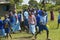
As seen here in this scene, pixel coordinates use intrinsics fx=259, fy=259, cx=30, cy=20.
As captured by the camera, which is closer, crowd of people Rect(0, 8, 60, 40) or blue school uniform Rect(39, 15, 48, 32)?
blue school uniform Rect(39, 15, 48, 32)

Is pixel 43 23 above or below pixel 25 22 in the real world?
above

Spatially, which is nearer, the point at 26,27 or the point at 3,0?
the point at 26,27

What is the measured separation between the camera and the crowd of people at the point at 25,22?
535 inches

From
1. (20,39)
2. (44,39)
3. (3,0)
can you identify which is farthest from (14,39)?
(3,0)

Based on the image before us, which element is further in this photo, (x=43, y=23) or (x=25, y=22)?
(x=25, y=22)

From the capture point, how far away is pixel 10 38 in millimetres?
15562

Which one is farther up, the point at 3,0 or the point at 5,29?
the point at 5,29

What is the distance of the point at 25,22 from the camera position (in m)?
17.1

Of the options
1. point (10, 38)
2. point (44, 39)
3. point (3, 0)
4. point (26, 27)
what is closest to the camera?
point (44, 39)

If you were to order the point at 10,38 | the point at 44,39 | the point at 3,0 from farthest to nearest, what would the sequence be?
the point at 3,0
the point at 10,38
the point at 44,39

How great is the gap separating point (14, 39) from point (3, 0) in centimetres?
3497

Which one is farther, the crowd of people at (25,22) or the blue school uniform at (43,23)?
the crowd of people at (25,22)

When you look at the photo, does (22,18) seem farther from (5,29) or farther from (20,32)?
(5,29)

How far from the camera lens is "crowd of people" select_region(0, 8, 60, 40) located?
44.6 feet
